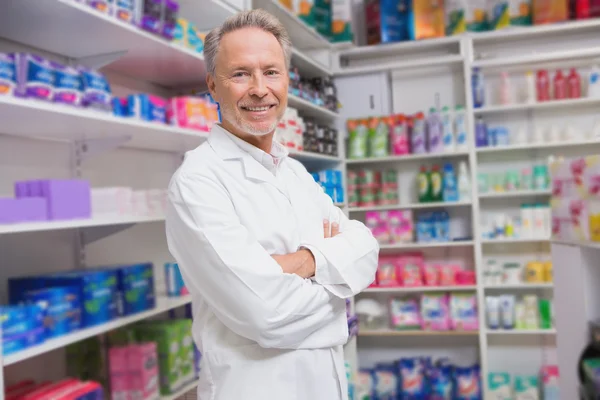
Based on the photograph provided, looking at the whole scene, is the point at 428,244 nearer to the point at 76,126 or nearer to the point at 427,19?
the point at 427,19

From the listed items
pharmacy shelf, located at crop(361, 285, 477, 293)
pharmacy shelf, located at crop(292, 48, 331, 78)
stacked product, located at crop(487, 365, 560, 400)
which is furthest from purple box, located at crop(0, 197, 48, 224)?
stacked product, located at crop(487, 365, 560, 400)

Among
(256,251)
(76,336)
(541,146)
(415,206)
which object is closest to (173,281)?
(76,336)

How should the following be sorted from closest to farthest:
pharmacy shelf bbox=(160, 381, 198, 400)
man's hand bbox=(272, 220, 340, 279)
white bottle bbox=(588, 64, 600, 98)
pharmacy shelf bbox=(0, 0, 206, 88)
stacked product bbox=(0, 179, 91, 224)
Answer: man's hand bbox=(272, 220, 340, 279)
stacked product bbox=(0, 179, 91, 224)
pharmacy shelf bbox=(0, 0, 206, 88)
pharmacy shelf bbox=(160, 381, 198, 400)
white bottle bbox=(588, 64, 600, 98)

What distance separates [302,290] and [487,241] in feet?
11.5

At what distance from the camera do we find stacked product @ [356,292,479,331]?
4691 millimetres

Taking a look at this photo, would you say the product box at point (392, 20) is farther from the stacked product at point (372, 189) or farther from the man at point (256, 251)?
the man at point (256, 251)

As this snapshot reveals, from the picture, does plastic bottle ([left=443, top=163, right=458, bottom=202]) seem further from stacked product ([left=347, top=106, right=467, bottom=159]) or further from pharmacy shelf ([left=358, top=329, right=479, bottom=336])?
pharmacy shelf ([left=358, top=329, right=479, bottom=336])

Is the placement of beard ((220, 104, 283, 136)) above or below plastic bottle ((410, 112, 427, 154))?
below

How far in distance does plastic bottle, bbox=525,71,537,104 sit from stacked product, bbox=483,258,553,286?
4.42 ft

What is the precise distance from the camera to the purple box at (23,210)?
5.62 feet

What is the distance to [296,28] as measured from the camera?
4.16m

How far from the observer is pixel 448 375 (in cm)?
473

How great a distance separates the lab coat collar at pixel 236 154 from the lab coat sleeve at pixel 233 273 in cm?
13

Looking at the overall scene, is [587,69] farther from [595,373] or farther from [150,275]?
[150,275]
